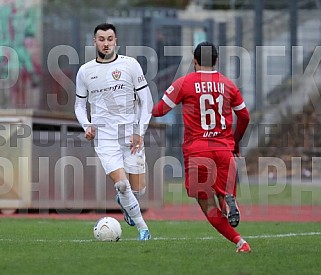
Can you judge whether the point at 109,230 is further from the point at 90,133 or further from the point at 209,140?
the point at 209,140

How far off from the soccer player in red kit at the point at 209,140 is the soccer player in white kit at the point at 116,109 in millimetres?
1416

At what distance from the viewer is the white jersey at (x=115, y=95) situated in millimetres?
11727

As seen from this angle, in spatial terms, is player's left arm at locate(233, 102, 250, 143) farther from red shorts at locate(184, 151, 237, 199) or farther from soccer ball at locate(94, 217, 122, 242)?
soccer ball at locate(94, 217, 122, 242)

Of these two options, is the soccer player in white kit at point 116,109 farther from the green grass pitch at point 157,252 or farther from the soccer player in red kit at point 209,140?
the soccer player in red kit at point 209,140

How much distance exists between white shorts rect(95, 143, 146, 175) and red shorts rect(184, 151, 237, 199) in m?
1.50

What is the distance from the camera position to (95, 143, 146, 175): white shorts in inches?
457

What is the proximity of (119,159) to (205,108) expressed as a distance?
1.77 m

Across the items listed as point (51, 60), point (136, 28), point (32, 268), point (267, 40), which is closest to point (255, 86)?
point (267, 40)

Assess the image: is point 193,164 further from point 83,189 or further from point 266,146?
point 266,146

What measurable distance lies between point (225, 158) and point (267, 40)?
18.1m

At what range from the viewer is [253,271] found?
891cm

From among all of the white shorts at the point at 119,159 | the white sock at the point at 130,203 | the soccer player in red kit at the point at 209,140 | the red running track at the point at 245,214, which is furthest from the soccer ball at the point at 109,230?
the red running track at the point at 245,214

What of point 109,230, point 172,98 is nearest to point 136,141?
point 109,230

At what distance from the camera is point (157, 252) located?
1026 centimetres
